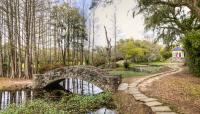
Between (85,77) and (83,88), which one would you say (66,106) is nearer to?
(85,77)

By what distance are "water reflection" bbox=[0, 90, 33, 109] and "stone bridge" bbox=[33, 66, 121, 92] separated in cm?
124

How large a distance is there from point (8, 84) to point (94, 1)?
27.8ft

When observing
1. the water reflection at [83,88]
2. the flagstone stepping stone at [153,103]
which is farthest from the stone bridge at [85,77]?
the flagstone stepping stone at [153,103]

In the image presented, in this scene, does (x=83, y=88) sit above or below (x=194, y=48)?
below

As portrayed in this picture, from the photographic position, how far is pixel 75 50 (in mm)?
40438

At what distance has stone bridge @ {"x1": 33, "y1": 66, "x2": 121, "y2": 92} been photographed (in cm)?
1474

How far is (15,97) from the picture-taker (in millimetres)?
15297

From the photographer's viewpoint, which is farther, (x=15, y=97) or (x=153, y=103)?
(x=15, y=97)

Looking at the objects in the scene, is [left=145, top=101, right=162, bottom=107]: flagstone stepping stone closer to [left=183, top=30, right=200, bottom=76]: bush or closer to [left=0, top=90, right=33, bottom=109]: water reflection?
[left=183, top=30, right=200, bottom=76]: bush

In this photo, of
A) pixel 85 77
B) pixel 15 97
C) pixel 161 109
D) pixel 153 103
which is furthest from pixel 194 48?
pixel 15 97

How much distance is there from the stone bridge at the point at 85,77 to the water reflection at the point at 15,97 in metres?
1.24

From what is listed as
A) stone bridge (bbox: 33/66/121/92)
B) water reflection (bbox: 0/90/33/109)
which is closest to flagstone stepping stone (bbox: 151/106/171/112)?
stone bridge (bbox: 33/66/121/92)

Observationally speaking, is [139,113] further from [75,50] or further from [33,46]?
[75,50]

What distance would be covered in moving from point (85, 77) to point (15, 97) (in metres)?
3.94
